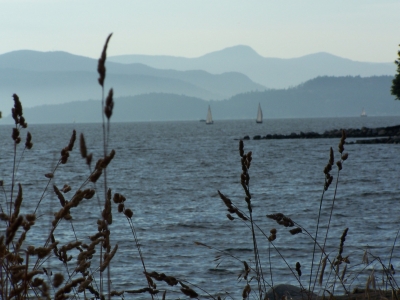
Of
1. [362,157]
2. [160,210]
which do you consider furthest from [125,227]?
[362,157]

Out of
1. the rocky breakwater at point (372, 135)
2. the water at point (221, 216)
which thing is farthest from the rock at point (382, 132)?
the water at point (221, 216)

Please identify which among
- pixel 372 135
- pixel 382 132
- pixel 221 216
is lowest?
pixel 221 216

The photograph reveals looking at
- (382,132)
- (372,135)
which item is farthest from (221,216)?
(372,135)

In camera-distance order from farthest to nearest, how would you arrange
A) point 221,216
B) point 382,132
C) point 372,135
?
point 372,135 → point 382,132 → point 221,216

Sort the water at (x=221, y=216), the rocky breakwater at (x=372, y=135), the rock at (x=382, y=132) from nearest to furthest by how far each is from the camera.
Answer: the water at (x=221, y=216), the rocky breakwater at (x=372, y=135), the rock at (x=382, y=132)

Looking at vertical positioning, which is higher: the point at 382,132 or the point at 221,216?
the point at 382,132

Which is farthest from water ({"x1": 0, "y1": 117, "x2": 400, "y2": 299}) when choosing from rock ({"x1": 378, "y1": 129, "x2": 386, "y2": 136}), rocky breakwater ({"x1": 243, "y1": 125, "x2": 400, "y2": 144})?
rock ({"x1": 378, "y1": 129, "x2": 386, "y2": 136})

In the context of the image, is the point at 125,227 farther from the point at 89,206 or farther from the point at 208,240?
the point at 89,206

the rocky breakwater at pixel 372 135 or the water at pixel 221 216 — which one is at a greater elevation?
the rocky breakwater at pixel 372 135

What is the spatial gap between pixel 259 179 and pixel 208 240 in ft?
64.5

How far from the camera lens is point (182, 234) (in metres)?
16.8

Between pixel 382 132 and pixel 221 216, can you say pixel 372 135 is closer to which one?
pixel 382 132

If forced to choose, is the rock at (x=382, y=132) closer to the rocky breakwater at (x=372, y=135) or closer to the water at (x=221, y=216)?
the rocky breakwater at (x=372, y=135)

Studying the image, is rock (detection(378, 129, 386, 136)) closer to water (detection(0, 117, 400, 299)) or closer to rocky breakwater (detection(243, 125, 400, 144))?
rocky breakwater (detection(243, 125, 400, 144))
